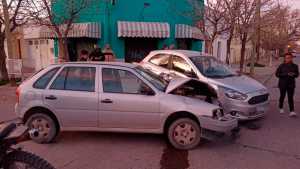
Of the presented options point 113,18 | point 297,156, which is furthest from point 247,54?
point 297,156

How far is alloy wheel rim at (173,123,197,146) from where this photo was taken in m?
4.99

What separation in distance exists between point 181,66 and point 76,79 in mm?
3195

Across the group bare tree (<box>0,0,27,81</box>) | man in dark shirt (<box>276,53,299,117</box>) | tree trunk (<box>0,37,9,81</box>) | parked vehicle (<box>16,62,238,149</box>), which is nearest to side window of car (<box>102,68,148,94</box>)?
parked vehicle (<box>16,62,238,149</box>)

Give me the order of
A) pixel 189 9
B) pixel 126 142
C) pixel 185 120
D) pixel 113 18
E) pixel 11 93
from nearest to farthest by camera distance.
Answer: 1. pixel 185 120
2. pixel 126 142
3. pixel 11 93
4. pixel 113 18
5. pixel 189 9

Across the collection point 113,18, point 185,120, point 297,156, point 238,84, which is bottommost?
point 297,156

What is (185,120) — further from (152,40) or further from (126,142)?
(152,40)

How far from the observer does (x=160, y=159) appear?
15.0 ft

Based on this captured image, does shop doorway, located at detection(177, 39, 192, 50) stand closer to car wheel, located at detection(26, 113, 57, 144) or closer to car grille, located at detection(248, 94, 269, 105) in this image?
car grille, located at detection(248, 94, 269, 105)

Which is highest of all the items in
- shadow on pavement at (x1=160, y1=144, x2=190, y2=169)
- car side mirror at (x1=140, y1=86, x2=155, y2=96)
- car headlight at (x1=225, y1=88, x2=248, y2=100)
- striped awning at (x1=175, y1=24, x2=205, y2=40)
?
striped awning at (x1=175, y1=24, x2=205, y2=40)

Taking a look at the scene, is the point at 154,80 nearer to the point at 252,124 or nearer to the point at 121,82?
the point at 121,82

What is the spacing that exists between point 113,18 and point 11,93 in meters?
6.54

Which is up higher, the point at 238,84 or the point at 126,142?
the point at 238,84

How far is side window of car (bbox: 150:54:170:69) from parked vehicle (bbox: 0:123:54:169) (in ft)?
17.6

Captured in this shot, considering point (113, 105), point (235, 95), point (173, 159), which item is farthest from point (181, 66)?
point (173, 159)
